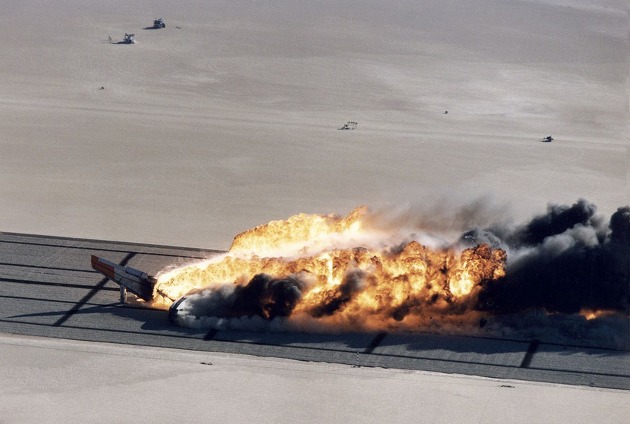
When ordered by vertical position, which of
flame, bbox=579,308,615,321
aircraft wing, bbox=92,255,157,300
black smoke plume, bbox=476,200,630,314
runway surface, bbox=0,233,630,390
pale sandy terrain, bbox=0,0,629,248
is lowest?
pale sandy terrain, bbox=0,0,629,248

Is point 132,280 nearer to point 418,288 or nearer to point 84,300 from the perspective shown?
point 84,300

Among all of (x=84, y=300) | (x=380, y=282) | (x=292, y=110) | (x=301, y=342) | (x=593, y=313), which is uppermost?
(x=380, y=282)

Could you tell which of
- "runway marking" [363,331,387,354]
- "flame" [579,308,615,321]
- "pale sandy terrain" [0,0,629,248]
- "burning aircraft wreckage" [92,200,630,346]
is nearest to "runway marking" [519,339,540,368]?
"burning aircraft wreckage" [92,200,630,346]

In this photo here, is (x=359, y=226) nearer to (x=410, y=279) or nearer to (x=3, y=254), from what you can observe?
(x=410, y=279)

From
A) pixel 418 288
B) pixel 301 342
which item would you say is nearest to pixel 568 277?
pixel 418 288

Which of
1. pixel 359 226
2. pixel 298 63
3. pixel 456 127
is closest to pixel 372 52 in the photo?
pixel 298 63

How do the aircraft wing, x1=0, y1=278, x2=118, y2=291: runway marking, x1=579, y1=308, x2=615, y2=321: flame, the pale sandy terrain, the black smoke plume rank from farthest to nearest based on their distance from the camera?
the pale sandy terrain → x1=0, y1=278, x2=118, y2=291: runway marking → the aircraft wing → x1=579, y1=308, x2=615, y2=321: flame → the black smoke plume

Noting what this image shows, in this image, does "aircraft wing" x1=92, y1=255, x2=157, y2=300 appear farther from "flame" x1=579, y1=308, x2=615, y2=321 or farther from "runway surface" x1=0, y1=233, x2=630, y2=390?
"flame" x1=579, y1=308, x2=615, y2=321
